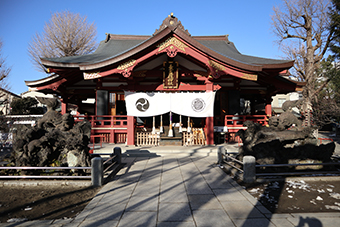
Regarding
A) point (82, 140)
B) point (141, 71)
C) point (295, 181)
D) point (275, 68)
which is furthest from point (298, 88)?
point (82, 140)

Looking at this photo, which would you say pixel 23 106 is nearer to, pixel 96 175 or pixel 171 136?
pixel 171 136

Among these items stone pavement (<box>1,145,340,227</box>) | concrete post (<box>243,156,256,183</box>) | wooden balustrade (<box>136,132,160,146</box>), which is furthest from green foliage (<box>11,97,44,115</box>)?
concrete post (<box>243,156,256,183</box>)

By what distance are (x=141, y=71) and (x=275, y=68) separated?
7507 millimetres

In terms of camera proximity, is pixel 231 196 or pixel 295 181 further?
pixel 295 181

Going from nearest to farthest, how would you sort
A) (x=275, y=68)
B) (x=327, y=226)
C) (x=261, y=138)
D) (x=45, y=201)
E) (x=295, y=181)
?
1. (x=327, y=226)
2. (x=45, y=201)
3. (x=295, y=181)
4. (x=261, y=138)
5. (x=275, y=68)

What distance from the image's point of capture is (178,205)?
156 inches

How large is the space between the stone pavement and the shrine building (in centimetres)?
486

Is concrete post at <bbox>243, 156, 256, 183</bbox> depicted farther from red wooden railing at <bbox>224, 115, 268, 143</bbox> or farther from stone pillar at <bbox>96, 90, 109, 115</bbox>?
stone pillar at <bbox>96, 90, 109, 115</bbox>

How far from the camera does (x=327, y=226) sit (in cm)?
312

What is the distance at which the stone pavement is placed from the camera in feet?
10.8

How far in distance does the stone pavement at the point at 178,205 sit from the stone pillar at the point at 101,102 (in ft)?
24.6

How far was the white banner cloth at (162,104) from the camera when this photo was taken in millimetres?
11062

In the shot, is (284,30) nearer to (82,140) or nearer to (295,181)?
(295,181)

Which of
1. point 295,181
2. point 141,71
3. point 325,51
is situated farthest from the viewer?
point 325,51
